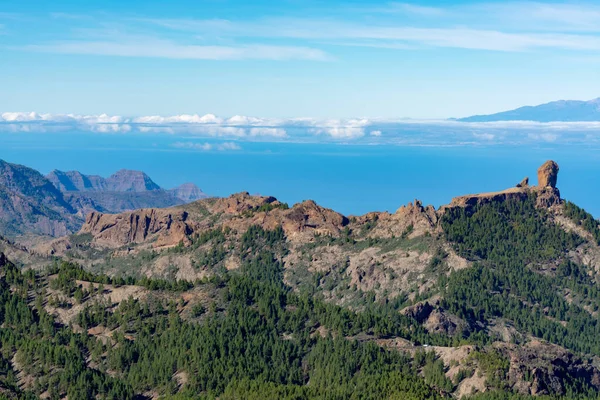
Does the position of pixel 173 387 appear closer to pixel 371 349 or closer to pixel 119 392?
pixel 119 392

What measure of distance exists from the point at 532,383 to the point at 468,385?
9746 millimetres

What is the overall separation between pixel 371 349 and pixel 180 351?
3247cm

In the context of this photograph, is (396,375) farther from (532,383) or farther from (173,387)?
(173,387)

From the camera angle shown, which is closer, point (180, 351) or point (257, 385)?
point (257, 385)

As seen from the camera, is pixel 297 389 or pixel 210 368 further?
pixel 210 368

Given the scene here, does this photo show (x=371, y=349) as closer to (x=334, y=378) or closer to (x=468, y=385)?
(x=334, y=378)

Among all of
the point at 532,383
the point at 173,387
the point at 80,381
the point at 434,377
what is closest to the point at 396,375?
the point at 434,377

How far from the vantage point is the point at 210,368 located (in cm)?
19375

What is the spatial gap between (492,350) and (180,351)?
52.5m

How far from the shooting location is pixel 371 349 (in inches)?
7830

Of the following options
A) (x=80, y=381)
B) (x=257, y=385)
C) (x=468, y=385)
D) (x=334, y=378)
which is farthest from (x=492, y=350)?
(x=80, y=381)

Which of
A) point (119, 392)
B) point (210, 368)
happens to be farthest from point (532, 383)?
point (119, 392)

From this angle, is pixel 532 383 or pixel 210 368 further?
pixel 210 368

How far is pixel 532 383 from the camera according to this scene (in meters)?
180
